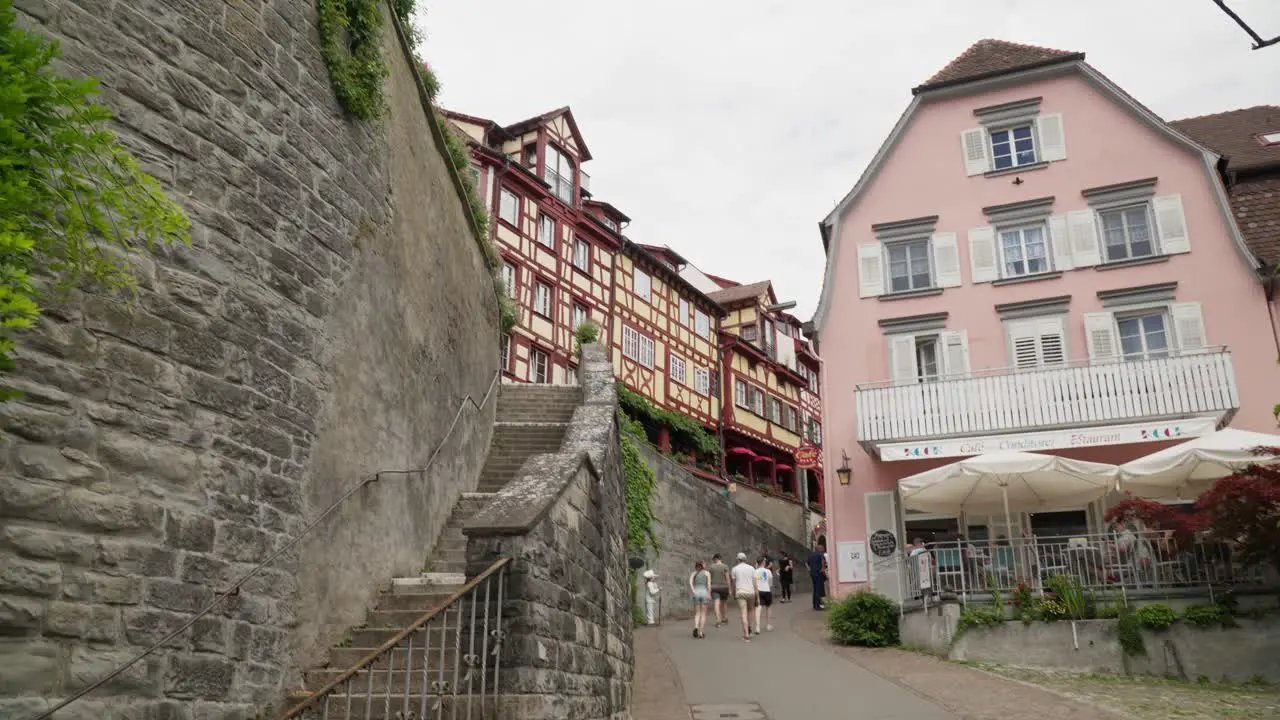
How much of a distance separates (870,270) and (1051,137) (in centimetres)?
421

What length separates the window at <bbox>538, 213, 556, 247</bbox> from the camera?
28.7 meters

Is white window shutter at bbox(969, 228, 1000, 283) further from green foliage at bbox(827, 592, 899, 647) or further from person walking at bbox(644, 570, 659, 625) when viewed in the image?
person walking at bbox(644, 570, 659, 625)

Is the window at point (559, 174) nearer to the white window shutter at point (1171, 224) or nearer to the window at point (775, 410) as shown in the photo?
the window at point (775, 410)

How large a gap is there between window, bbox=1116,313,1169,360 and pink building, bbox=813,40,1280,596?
4cm

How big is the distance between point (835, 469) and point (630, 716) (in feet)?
32.2

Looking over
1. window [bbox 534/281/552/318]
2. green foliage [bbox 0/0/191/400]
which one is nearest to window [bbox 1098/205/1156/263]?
window [bbox 534/281/552/318]

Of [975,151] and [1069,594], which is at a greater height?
[975,151]

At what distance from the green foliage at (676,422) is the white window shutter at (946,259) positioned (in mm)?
11655

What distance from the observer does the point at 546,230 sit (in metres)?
29.0

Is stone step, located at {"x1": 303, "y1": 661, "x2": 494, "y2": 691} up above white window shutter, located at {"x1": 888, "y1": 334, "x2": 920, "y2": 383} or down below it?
below

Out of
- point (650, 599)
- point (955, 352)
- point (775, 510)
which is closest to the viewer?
point (955, 352)

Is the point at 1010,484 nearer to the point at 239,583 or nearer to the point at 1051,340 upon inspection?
the point at 1051,340

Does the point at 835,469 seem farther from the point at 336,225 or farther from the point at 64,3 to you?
the point at 64,3

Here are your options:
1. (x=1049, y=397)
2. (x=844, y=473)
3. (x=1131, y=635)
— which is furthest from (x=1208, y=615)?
(x=844, y=473)
